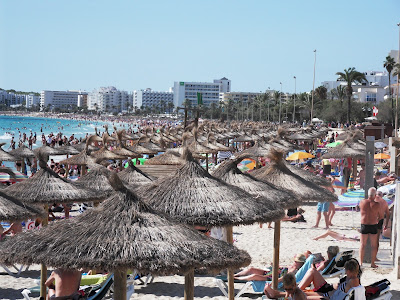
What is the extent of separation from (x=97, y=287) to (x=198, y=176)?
175cm

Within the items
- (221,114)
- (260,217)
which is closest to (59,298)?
(260,217)

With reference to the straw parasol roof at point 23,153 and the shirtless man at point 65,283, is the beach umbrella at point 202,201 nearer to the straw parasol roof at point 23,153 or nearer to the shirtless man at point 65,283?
the shirtless man at point 65,283

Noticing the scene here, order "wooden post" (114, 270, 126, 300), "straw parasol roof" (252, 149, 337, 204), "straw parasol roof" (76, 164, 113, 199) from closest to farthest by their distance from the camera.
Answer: "wooden post" (114, 270, 126, 300), "straw parasol roof" (252, 149, 337, 204), "straw parasol roof" (76, 164, 113, 199)

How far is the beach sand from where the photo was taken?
27.5ft

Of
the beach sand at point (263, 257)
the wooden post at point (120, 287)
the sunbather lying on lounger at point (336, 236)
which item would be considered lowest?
the beach sand at point (263, 257)

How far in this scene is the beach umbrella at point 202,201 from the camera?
6289 mm

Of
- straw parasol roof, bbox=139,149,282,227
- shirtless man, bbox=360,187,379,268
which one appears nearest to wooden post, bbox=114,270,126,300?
straw parasol roof, bbox=139,149,282,227

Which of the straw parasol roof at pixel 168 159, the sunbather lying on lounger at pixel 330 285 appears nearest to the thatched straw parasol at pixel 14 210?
the sunbather lying on lounger at pixel 330 285

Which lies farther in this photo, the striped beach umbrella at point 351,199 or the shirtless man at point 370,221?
the striped beach umbrella at point 351,199

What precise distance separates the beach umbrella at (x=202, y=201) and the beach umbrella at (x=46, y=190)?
7.29 ft

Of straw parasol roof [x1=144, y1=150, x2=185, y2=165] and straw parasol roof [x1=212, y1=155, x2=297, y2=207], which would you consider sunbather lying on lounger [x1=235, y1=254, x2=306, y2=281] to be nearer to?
straw parasol roof [x1=212, y1=155, x2=297, y2=207]

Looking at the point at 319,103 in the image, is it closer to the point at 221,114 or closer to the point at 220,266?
the point at 221,114

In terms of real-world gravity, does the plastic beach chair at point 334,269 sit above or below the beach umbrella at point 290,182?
below

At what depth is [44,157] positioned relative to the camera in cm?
855
